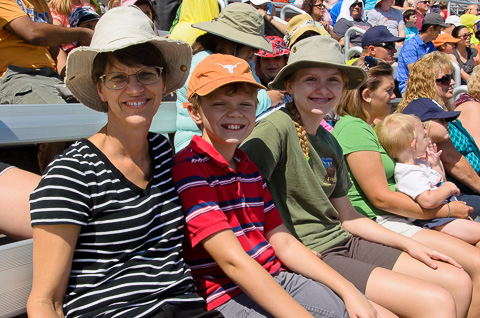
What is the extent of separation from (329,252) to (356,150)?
2.42ft

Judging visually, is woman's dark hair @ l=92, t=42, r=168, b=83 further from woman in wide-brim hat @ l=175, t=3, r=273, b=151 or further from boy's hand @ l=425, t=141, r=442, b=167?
boy's hand @ l=425, t=141, r=442, b=167

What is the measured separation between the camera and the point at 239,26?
3.10 meters

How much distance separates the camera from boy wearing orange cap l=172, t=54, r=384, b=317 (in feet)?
5.59

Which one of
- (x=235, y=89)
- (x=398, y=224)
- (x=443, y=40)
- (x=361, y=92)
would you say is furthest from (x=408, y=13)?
(x=235, y=89)

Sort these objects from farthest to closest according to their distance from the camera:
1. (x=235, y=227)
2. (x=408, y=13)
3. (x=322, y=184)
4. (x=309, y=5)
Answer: (x=408, y=13) → (x=309, y=5) → (x=322, y=184) → (x=235, y=227)

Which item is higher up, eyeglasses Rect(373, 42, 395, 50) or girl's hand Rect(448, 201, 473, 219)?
eyeglasses Rect(373, 42, 395, 50)

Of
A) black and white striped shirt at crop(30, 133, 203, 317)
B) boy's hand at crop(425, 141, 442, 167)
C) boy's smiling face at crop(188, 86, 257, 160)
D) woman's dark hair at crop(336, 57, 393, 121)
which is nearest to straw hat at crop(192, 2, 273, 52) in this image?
woman's dark hair at crop(336, 57, 393, 121)

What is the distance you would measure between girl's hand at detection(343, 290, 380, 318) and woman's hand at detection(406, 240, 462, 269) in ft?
2.09

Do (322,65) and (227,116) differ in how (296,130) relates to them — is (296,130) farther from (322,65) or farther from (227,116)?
(227,116)

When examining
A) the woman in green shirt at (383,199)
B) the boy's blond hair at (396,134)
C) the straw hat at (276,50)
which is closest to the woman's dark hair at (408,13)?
the straw hat at (276,50)

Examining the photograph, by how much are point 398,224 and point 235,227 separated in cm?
146

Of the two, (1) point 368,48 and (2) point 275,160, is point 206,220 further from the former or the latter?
(1) point 368,48

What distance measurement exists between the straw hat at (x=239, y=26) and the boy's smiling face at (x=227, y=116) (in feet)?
3.61

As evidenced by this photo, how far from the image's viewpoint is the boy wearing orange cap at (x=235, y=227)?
170 centimetres
